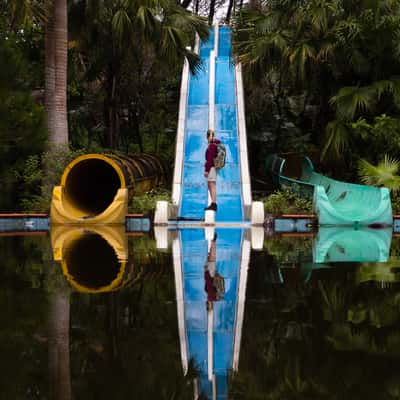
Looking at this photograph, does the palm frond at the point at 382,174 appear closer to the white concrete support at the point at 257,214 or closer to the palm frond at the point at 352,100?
the palm frond at the point at 352,100

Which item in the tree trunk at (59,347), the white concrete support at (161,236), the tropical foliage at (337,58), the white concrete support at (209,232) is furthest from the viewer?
the tropical foliage at (337,58)

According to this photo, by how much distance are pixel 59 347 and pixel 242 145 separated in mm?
17199

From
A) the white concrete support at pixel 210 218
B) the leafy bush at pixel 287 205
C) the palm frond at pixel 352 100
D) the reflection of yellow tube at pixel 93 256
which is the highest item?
the palm frond at pixel 352 100

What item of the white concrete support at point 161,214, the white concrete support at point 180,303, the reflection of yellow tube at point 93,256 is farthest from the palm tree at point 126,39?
the white concrete support at point 180,303

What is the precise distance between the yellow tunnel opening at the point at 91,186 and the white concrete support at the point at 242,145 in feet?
10.1

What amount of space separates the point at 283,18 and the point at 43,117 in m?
7.41

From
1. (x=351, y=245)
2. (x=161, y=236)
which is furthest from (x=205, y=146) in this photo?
(x=351, y=245)

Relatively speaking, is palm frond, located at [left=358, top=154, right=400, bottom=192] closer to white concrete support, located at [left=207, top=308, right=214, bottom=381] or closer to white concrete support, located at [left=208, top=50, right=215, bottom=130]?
white concrete support, located at [left=208, top=50, right=215, bottom=130]

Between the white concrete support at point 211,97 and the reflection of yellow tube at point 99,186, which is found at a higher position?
the white concrete support at point 211,97

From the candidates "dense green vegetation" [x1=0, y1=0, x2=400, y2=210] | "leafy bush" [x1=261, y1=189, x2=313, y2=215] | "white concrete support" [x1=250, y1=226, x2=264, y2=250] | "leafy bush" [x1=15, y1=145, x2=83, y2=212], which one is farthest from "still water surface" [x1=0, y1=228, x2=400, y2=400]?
"dense green vegetation" [x1=0, y1=0, x2=400, y2=210]

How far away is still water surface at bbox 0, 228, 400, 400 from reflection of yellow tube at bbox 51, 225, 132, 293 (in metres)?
0.04

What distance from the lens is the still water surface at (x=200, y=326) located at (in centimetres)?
418

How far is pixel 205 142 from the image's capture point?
22328mm

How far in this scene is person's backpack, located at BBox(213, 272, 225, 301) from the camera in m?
7.09
